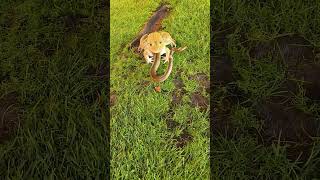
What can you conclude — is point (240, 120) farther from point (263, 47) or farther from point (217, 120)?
point (263, 47)

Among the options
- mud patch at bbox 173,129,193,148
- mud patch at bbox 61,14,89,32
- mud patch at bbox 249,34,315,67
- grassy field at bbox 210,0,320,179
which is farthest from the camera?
mud patch at bbox 61,14,89,32

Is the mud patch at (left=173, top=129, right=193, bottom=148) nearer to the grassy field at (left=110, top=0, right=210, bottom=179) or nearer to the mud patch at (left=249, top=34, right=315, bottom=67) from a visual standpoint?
the grassy field at (left=110, top=0, right=210, bottom=179)

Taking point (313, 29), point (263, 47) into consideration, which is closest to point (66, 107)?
point (263, 47)

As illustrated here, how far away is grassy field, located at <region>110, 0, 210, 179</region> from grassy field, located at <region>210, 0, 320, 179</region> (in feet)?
0.35

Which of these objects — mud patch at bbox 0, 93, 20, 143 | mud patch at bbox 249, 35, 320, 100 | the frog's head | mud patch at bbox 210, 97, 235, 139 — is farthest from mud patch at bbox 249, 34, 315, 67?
mud patch at bbox 0, 93, 20, 143

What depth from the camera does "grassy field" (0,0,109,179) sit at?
294 cm

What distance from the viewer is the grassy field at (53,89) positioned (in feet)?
9.63

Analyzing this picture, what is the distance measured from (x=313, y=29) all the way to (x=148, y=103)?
4.72 feet

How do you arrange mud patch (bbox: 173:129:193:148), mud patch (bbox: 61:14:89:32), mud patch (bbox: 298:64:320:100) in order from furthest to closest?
mud patch (bbox: 61:14:89:32) → mud patch (bbox: 298:64:320:100) → mud patch (bbox: 173:129:193:148)

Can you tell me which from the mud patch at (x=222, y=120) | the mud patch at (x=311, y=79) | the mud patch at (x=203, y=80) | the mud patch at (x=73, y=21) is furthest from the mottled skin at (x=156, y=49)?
the mud patch at (x=311, y=79)

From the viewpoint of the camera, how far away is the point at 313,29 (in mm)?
3676

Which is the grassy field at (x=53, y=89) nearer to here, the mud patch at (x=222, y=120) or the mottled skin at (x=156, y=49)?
the mottled skin at (x=156, y=49)

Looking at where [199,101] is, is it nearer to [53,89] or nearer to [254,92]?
[254,92]

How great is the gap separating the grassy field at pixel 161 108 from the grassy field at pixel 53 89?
107mm
